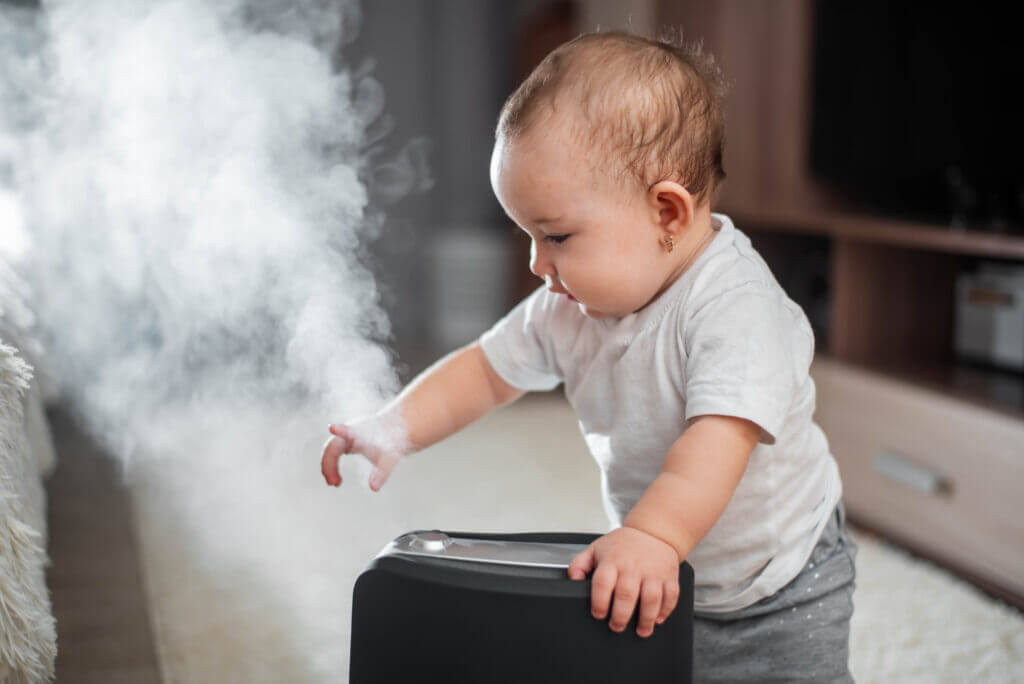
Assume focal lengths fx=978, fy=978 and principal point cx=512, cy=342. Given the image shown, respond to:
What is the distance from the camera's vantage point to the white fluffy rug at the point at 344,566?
3.68 ft

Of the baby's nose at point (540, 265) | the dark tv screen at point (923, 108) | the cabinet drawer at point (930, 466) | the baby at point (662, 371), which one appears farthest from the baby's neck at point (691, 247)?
the dark tv screen at point (923, 108)


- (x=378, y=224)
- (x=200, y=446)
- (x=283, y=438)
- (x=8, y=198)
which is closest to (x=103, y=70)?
(x=8, y=198)

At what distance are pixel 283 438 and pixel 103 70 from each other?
71 centimetres

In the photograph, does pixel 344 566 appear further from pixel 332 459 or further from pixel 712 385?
pixel 712 385

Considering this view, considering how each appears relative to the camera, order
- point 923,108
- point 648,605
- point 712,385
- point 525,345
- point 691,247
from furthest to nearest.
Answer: point 923,108, point 525,345, point 691,247, point 712,385, point 648,605

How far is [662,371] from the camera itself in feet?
2.66

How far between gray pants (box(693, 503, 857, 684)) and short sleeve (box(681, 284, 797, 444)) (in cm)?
22

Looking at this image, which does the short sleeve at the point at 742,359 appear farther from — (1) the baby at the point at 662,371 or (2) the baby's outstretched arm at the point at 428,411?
(2) the baby's outstretched arm at the point at 428,411

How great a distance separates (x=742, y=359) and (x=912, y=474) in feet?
2.78

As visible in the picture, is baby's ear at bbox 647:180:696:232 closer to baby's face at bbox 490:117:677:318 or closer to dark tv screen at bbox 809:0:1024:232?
baby's face at bbox 490:117:677:318

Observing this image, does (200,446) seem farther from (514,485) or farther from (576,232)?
(576,232)

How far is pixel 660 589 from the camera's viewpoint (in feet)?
2.06

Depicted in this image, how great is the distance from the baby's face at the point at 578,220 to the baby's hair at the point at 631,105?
15 millimetres

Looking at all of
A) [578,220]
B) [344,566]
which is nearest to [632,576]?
[578,220]
